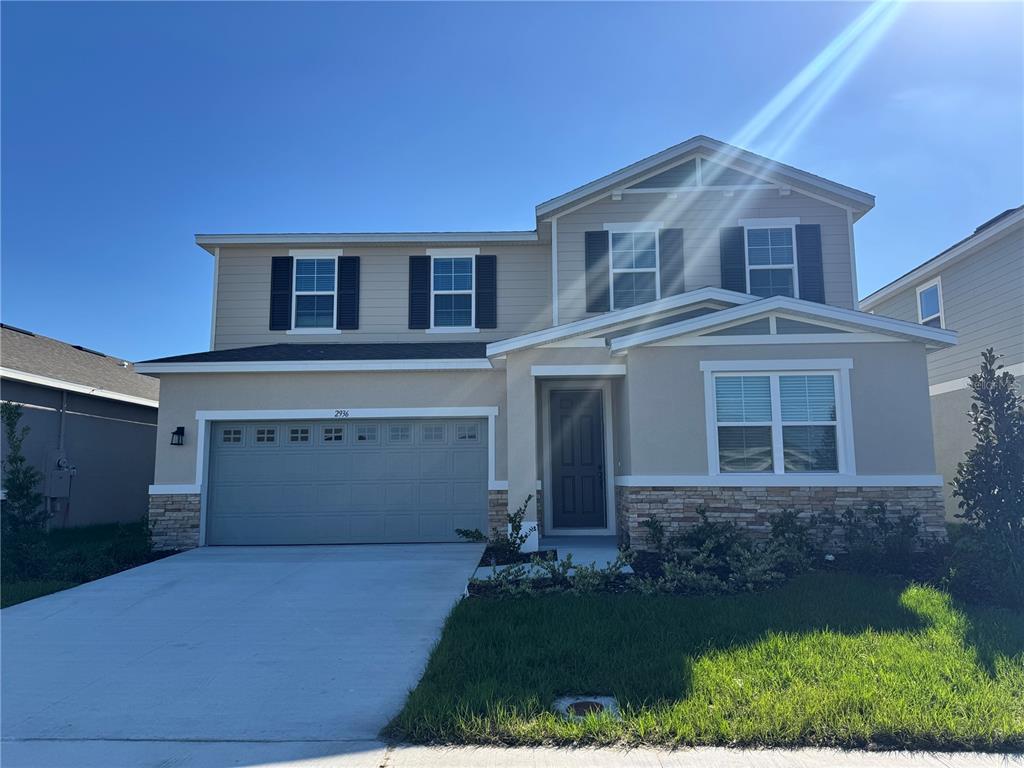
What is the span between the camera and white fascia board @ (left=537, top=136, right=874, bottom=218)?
12.0 metres

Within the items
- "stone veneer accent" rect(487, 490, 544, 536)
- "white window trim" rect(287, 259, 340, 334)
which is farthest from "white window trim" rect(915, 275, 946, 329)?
"white window trim" rect(287, 259, 340, 334)

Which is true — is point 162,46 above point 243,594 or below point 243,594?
above

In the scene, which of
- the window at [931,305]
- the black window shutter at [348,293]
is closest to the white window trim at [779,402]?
the window at [931,305]

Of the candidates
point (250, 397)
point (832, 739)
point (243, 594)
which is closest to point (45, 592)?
point (243, 594)

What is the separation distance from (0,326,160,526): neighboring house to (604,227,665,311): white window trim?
10.8 m

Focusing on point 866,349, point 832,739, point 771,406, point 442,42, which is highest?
point 442,42

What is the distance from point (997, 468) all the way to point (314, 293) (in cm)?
1143

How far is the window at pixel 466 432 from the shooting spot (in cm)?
1127

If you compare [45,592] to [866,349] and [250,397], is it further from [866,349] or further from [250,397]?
[866,349]

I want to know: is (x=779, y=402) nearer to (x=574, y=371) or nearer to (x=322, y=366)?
(x=574, y=371)

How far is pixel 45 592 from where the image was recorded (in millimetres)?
7918

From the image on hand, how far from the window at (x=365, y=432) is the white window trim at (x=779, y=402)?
5.58 meters

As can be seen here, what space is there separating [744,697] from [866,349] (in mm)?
6432

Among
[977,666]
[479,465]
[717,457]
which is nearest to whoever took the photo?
[977,666]
